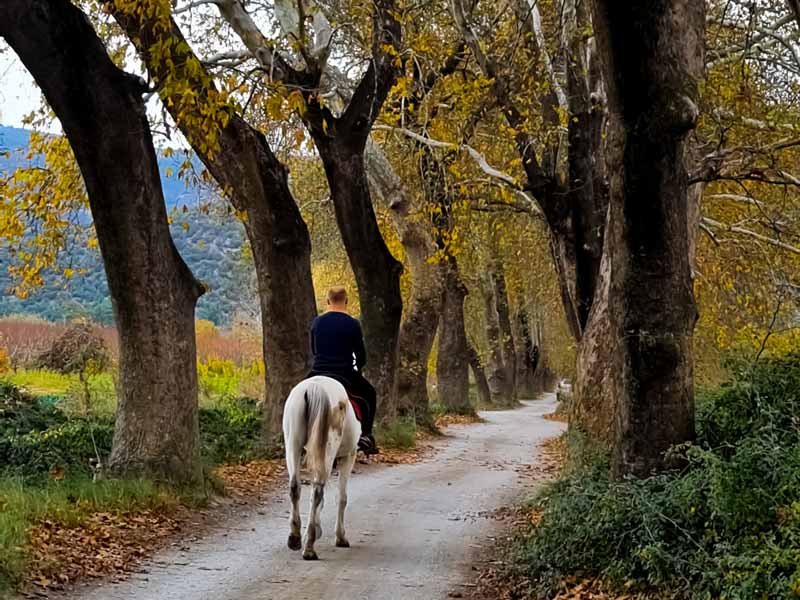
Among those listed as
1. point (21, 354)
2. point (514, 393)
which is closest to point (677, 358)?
point (21, 354)

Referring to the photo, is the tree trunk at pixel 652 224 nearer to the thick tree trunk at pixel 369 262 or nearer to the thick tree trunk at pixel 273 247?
the thick tree trunk at pixel 273 247

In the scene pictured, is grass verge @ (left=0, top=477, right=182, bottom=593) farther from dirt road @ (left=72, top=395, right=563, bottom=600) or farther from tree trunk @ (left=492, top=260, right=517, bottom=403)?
tree trunk @ (left=492, top=260, right=517, bottom=403)

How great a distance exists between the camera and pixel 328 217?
1198 inches

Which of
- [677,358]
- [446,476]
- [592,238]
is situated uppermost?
[592,238]

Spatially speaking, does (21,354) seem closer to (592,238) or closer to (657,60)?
(592,238)

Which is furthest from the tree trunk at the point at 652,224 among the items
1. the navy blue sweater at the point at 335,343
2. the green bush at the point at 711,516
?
the navy blue sweater at the point at 335,343

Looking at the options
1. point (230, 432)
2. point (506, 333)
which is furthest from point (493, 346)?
point (230, 432)

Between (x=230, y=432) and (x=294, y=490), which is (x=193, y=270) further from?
(x=294, y=490)

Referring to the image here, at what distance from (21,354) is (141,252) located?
14369 mm

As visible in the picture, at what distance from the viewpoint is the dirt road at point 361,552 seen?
8195mm

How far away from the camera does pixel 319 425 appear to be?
9.57 meters

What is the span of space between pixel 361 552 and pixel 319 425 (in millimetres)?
1474

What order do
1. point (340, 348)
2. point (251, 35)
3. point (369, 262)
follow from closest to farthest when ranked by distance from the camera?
point (340, 348)
point (251, 35)
point (369, 262)

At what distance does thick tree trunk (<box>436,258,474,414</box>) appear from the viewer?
35.4 metres
